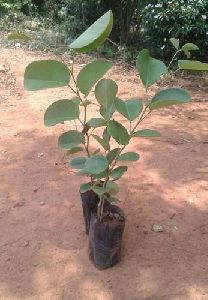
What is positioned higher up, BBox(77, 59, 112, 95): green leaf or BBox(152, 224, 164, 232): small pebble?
BBox(77, 59, 112, 95): green leaf

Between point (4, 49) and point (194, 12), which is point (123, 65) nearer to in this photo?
point (194, 12)

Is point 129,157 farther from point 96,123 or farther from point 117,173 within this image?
point 96,123

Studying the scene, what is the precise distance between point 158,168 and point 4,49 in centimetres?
374

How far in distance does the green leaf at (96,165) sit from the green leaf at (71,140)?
0.18m

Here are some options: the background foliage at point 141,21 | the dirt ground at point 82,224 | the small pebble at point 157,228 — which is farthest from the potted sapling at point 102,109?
the background foliage at point 141,21

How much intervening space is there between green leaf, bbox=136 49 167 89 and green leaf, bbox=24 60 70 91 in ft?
1.03

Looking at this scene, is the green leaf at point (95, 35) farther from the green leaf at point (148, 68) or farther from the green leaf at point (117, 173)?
the green leaf at point (117, 173)

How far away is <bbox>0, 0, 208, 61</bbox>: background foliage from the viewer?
5098 mm

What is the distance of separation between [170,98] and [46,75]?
1.68 feet

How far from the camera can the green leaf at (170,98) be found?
5.36 ft

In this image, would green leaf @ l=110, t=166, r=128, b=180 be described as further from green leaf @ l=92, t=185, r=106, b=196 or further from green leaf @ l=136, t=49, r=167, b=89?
green leaf @ l=136, t=49, r=167, b=89

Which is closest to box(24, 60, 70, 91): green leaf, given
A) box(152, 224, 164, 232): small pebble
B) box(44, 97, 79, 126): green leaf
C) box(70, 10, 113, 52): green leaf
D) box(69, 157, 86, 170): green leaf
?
box(44, 97, 79, 126): green leaf

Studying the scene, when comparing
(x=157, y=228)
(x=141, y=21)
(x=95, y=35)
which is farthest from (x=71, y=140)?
(x=141, y=21)

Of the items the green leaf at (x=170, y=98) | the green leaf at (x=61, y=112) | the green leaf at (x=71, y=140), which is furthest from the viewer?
the green leaf at (x=71, y=140)
